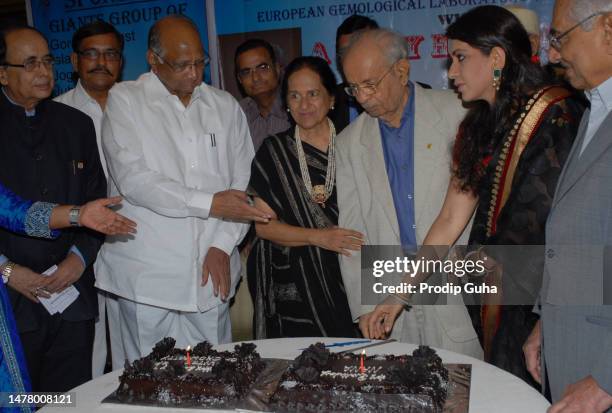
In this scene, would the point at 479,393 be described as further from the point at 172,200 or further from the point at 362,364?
the point at 172,200

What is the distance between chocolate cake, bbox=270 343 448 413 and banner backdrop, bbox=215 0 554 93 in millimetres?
2771

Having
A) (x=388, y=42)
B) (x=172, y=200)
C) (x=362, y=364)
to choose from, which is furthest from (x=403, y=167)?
(x=362, y=364)

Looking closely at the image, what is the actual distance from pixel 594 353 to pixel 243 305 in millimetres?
2443

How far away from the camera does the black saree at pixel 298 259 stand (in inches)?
130

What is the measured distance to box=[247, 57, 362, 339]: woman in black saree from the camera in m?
3.26

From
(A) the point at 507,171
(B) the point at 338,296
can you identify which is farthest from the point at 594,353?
(B) the point at 338,296

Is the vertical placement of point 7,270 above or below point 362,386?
above

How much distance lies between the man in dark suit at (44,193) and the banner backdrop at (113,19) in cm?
182

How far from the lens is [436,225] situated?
2.77 meters

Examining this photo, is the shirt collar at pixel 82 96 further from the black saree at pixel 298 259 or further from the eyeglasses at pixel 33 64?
the black saree at pixel 298 259

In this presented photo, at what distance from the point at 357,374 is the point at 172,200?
4.86ft

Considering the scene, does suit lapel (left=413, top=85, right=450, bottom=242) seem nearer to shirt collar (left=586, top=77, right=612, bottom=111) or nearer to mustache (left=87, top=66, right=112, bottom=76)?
shirt collar (left=586, top=77, right=612, bottom=111)

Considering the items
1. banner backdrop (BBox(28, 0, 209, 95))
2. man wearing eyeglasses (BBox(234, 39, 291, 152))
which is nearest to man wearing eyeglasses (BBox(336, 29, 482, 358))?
man wearing eyeglasses (BBox(234, 39, 291, 152))

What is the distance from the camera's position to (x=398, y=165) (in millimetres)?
2984
